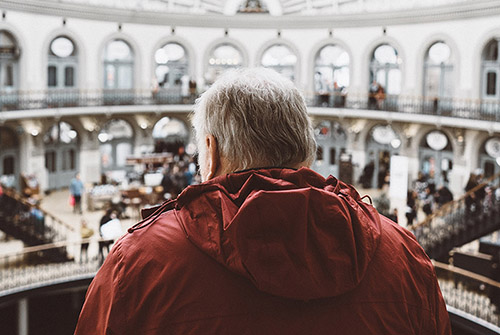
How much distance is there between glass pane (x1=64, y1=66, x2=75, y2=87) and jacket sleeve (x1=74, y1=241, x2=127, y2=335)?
2345 cm

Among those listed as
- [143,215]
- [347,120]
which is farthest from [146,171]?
[143,215]

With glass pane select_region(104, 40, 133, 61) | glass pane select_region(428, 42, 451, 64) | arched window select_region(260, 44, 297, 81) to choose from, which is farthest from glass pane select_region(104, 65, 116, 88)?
glass pane select_region(428, 42, 451, 64)

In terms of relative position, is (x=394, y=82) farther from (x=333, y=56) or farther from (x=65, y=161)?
(x=65, y=161)

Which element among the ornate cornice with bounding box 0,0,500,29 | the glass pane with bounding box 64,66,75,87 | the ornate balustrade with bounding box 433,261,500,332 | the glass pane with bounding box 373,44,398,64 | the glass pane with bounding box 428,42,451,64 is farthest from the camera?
Answer: the glass pane with bounding box 373,44,398,64

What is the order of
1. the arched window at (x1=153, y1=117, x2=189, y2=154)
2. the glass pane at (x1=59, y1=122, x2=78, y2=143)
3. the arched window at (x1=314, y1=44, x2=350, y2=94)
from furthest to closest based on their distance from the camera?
the arched window at (x1=153, y1=117, x2=189, y2=154) → the arched window at (x1=314, y1=44, x2=350, y2=94) → the glass pane at (x1=59, y1=122, x2=78, y2=143)

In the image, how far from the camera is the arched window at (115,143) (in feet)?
82.3

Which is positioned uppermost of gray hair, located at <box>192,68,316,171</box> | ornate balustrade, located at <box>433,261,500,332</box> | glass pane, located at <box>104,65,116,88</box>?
glass pane, located at <box>104,65,116,88</box>

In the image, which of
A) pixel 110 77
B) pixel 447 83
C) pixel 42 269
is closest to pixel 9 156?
pixel 110 77

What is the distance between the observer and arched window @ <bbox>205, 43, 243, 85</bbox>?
2672cm

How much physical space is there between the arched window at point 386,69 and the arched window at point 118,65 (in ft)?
33.8

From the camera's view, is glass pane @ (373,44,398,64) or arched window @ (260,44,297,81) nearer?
glass pane @ (373,44,398,64)

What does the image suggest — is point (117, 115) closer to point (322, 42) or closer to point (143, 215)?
point (322, 42)

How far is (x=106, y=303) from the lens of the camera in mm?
1443

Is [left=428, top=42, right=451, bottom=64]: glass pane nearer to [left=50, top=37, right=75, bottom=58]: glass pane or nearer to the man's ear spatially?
[left=50, top=37, right=75, bottom=58]: glass pane
